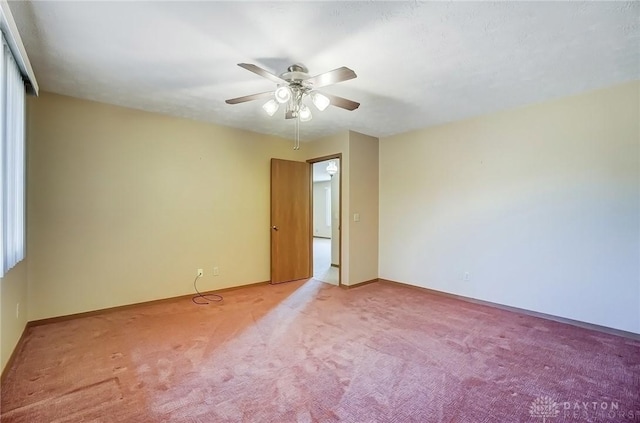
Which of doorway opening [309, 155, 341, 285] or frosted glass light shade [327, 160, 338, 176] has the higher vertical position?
frosted glass light shade [327, 160, 338, 176]

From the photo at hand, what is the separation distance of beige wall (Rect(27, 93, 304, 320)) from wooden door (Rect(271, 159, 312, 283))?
0.27 meters

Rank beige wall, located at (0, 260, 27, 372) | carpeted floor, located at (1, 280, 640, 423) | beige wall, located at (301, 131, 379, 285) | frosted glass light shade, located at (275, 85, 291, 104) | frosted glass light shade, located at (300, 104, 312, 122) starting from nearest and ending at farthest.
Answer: carpeted floor, located at (1, 280, 640, 423) < beige wall, located at (0, 260, 27, 372) < frosted glass light shade, located at (275, 85, 291, 104) < frosted glass light shade, located at (300, 104, 312, 122) < beige wall, located at (301, 131, 379, 285)

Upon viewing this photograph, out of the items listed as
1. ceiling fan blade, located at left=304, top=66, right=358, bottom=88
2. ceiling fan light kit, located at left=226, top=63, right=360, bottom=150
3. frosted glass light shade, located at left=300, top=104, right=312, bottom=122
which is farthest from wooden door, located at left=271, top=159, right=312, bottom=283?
ceiling fan blade, located at left=304, top=66, right=358, bottom=88

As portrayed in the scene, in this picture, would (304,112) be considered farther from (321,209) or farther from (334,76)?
(321,209)

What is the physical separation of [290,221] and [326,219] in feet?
22.0

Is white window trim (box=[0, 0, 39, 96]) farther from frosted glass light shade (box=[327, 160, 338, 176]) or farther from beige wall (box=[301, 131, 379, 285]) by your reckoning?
frosted glass light shade (box=[327, 160, 338, 176])

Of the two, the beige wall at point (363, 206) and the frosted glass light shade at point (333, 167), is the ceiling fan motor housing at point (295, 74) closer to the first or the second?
→ the beige wall at point (363, 206)

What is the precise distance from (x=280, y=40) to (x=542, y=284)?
379 cm

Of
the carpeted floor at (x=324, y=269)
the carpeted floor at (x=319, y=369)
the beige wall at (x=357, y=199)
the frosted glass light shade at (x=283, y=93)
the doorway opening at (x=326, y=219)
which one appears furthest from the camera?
the doorway opening at (x=326, y=219)

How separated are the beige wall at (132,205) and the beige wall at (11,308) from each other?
0.79ft

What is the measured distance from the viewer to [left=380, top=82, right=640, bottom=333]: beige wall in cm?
293

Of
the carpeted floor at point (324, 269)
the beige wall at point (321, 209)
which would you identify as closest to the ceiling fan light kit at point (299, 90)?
the carpeted floor at point (324, 269)

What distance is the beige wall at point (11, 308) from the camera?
2.17 metres

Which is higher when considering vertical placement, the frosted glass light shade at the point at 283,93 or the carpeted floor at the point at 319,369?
the frosted glass light shade at the point at 283,93
